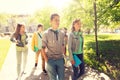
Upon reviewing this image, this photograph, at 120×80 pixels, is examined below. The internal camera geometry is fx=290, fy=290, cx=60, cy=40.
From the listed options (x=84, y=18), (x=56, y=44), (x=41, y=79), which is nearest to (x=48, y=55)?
(x=56, y=44)

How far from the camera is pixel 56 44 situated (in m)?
6.08

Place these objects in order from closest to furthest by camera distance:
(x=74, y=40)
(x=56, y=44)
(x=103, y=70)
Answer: (x=56, y=44) → (x=74, y=40) → (x=103, y=70)

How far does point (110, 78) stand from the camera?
9531 millimetres

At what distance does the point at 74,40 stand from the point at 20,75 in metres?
3.48

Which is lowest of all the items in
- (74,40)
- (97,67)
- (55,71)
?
(97,67)

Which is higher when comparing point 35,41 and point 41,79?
point 35,41

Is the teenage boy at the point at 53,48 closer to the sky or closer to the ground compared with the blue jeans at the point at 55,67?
closer to the sky

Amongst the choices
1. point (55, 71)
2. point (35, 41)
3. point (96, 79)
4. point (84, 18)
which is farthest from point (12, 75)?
point (84, 18)

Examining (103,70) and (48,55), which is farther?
(103,70)

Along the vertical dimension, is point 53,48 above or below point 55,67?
above

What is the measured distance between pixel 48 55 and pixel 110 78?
13.2ft

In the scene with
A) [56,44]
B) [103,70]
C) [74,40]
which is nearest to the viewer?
[56,44]

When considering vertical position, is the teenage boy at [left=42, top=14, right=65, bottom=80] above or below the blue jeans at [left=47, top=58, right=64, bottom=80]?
above

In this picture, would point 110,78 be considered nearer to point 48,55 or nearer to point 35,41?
point 35,41
